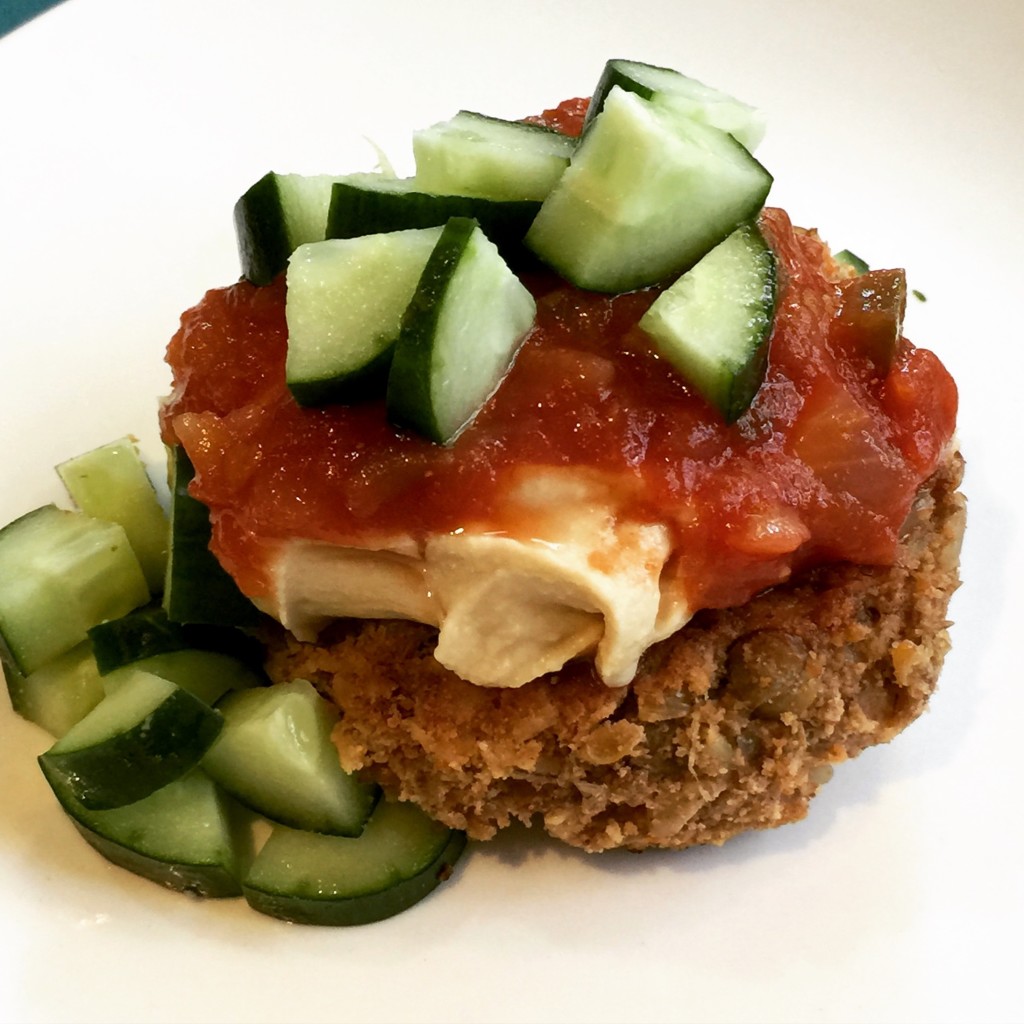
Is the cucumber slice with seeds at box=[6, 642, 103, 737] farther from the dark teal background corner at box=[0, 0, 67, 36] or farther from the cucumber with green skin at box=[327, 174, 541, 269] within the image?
the dark teal background corner at box=[0, 0, 67, 36]

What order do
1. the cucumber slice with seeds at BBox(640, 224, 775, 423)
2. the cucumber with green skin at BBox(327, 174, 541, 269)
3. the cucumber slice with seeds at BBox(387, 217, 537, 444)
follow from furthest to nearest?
1. the cucumber with green skin at BBox(327, 174, 541, 269)
2. the cucumber slice with seeds at BBox(640, 224, 775, 423)
3. the cucumber slice with seeds at BBox(387, 217, 537, 444)

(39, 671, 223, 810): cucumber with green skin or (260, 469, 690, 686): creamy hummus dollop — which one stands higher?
(260, 469, 690, 686): creamy hummus dollop

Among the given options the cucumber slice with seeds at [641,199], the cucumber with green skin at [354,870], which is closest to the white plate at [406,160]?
the cucumber with green skin at [354,870]

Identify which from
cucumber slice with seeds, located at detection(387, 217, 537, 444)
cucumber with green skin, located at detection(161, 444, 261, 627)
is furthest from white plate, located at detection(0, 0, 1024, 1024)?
cucumber slice with seeds, located at detection(387, 217, 537, 444)

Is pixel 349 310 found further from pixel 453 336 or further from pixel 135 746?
pixel 135 746

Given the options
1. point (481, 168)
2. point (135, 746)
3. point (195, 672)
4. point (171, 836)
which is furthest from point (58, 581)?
point (481, 168)

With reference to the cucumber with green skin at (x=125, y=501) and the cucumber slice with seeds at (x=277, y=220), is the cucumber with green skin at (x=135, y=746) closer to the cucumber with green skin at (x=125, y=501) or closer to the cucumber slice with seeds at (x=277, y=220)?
the cucumber with green skin at (x=125, y=501)
